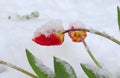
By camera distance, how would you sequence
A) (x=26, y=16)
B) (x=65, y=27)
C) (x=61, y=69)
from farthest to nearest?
(x=26, y=16) → (x=65, y=27) → (x=61, y=69)

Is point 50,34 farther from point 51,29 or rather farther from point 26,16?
point 26,16

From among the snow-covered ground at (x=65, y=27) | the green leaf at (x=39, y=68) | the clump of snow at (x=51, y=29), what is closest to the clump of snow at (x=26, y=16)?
the snow-covered ground at (x=65, y=27)

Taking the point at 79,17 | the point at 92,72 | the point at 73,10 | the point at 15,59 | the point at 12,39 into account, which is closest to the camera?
the point at 92,72

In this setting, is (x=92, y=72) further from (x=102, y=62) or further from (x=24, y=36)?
(x=24, y=36)

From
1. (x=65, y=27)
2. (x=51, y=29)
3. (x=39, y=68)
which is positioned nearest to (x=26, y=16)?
(x=65, y=27)

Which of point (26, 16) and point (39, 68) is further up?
point (39, 68)

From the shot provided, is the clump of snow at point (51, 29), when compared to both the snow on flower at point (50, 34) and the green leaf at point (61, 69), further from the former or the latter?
the green leaf at point (61, 69)

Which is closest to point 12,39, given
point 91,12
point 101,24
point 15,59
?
point 15,59
